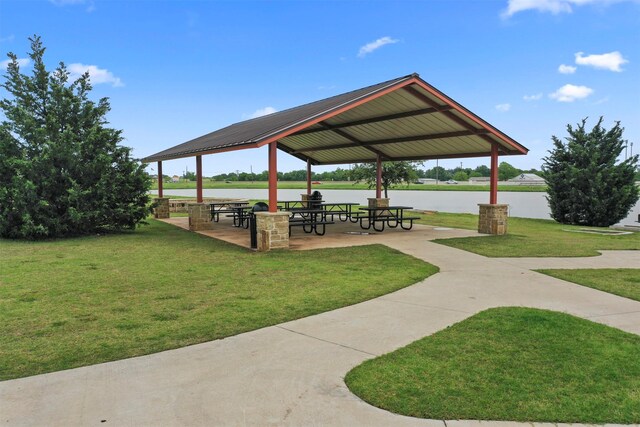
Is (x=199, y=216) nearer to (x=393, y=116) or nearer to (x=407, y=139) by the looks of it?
(x=393, y=116)

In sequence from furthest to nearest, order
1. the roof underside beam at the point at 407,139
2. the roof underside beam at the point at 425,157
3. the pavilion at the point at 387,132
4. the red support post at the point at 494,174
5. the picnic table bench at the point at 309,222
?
the roof underside beam at the point at 425,157
the red support post at the point at 494,174
the roof underside beam at the point at 407,139
the picnic table bench at the point at 309,222
the pavilion at the point at 387,132

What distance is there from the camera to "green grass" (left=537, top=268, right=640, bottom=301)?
601 cm

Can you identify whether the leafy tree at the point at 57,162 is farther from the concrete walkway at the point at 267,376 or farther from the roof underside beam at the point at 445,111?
the concrete walkway at the point at 267,376

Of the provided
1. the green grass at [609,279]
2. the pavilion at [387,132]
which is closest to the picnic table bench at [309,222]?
the pavilion at [387,132]

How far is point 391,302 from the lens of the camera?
213 inches

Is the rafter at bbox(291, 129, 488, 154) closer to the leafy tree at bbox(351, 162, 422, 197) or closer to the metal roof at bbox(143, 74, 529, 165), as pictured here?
the metal roof at bbox(143, 74, 529, 165)

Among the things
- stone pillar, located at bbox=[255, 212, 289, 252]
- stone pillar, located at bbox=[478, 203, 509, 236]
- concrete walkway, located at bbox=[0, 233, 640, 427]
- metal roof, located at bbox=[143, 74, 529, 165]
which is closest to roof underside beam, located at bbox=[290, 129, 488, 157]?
metal roof, located at bbox=[143, 74, 529, 165]

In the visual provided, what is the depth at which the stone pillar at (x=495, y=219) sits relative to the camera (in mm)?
12383

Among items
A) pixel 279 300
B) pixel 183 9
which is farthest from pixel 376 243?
pixel 183 9

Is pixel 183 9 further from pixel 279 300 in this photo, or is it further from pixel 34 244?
pixel 279 300

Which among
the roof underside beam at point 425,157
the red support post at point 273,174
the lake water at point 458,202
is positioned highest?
the roof underside beam at point 425,157

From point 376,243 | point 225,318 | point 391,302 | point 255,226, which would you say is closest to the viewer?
point 225,318

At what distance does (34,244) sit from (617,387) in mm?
11795

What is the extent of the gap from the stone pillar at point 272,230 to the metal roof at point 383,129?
157 centimetres
